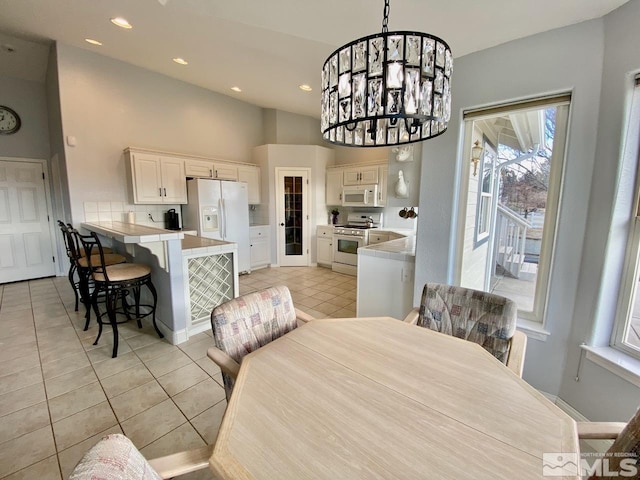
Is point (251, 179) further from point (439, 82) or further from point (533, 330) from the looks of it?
point (533, 330)

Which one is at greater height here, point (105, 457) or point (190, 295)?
point (105, 457)

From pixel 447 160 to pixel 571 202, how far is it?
758 millimetres

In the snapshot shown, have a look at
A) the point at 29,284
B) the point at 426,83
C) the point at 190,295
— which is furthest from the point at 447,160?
the point at 29,284

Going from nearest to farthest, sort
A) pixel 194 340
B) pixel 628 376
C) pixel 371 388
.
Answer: pixel 371 388, pixel 628 376, pixel 194 340

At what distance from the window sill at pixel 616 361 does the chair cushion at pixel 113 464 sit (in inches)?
82.2

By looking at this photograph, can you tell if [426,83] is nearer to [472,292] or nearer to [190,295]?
[472,292]

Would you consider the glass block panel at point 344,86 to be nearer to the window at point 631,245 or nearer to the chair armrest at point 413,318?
the chair armrest at point 413,318

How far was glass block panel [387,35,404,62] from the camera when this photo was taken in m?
0.92

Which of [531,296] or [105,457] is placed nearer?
[105,457]

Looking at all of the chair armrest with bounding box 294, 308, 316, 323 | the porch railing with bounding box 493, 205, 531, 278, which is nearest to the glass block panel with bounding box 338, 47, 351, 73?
the chair armrest with bounding box 294, 308, 316, 323

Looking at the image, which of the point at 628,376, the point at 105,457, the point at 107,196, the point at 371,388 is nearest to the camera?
the point at 105,457

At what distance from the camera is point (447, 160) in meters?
1.98

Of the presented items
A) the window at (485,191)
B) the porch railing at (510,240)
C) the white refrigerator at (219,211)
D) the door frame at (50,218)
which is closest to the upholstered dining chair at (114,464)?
the porch railing at (510,240)

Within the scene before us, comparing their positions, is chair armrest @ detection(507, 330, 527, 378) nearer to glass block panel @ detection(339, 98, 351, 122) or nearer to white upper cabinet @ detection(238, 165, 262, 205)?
glass block panel @ detection(339, 98, 351, 122)
